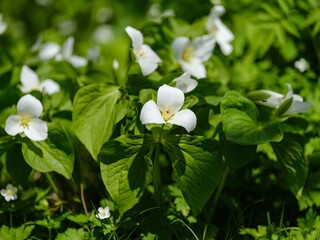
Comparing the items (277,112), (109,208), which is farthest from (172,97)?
(109,208)

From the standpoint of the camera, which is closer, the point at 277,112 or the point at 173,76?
the point at 277,112

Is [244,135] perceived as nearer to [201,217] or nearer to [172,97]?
[172,97]

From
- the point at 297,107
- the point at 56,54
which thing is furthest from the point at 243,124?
the point at 56,54

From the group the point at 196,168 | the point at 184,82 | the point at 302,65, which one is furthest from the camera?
the point at 302,65

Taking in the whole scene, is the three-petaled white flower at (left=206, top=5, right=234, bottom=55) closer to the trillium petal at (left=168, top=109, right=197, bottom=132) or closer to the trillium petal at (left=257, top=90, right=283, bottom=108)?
the trillium petal at (left=257, top=90, right=283, bottom=108)

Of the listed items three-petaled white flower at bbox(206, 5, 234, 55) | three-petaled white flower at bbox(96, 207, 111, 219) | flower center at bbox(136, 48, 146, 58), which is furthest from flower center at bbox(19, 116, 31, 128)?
→ three-petaled white flower at bbox(206, 5, 234, 55)

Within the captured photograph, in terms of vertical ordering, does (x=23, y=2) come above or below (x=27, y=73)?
below

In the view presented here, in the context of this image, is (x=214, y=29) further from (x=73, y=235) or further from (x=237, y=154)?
(x=73, y=235)
